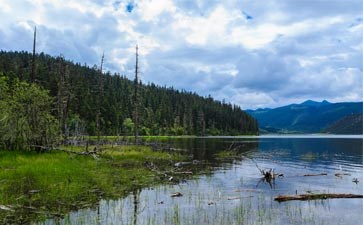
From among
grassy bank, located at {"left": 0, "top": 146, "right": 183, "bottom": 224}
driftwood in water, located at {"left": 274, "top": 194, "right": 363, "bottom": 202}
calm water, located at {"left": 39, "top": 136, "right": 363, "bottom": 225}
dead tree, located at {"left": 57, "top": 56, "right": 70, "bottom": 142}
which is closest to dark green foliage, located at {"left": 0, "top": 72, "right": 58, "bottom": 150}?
grassy bank, located at {"left": 0, "top": 146, "right": 183, "bottom": 224}

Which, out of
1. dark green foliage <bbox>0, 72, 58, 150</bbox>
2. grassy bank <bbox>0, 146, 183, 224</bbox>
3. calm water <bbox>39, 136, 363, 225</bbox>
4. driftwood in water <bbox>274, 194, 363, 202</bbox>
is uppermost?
dark green foliage <bbox>0, 72, 58, 150</bbox>

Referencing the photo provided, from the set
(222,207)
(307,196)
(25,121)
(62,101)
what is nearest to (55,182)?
(222,207)

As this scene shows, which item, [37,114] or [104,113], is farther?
[104,113]

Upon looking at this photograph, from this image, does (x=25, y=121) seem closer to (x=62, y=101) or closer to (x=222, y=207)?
(x=62, y=101)

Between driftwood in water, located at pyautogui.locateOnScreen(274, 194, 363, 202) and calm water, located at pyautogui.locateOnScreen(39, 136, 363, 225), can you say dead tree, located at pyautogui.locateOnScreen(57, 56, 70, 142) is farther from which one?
driftwood in water, located at pyautogui.locateOnScreen(274, 194, 363, 202)

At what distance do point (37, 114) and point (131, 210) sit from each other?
21.0 m

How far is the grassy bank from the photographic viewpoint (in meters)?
20.9

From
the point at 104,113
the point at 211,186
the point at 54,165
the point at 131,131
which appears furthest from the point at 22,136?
the point at 131,131

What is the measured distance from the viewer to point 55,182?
88.5 ft

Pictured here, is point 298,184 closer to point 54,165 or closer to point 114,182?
point 114,182

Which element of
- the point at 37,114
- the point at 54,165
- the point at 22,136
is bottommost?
the point at 54,165

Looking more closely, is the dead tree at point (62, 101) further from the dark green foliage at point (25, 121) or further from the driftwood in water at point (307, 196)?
the driftwood in water at point (307, 196)

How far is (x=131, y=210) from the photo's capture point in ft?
72.6

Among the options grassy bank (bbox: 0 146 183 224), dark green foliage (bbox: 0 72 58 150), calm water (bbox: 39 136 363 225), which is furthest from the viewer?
dark green foliage (bbox: 0 72 58 150)
